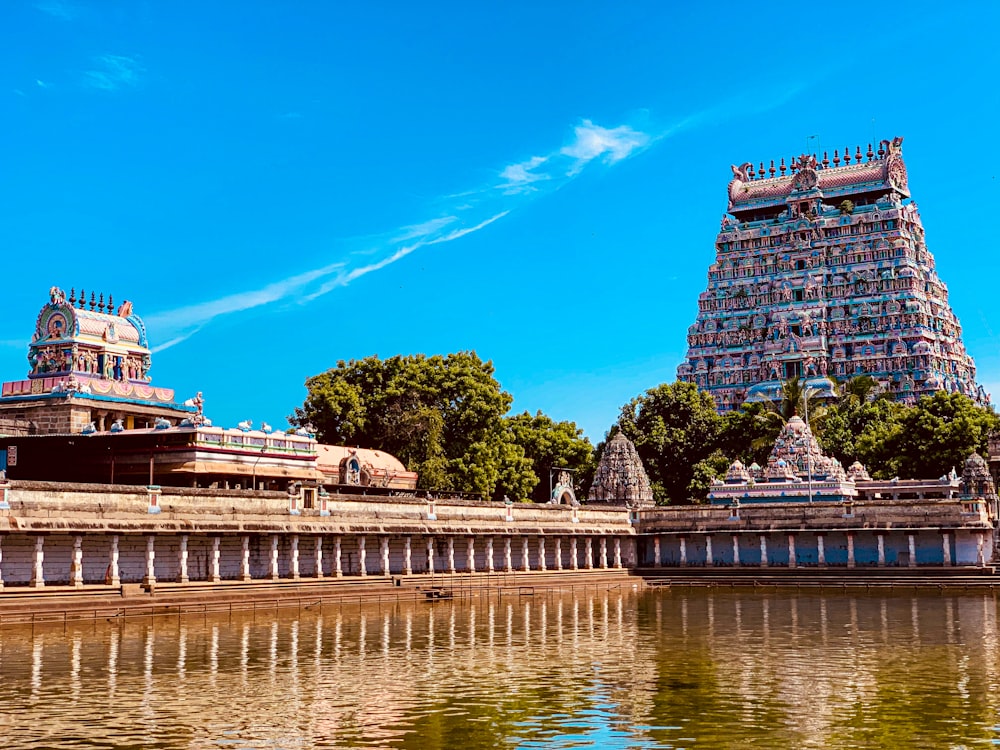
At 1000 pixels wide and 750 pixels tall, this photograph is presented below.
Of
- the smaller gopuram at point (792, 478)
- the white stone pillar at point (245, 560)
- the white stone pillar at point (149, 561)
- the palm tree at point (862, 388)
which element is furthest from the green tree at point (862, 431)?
the white stone pillar at point (149, 561)

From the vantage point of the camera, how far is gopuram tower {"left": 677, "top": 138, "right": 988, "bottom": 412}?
117875 millimetres

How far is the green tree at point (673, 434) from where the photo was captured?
100688mm

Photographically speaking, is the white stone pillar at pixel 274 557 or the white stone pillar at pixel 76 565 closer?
the white stone pillar at pixel 76 565

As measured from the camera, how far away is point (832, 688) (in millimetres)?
27016

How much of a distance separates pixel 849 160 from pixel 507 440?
60.0 m

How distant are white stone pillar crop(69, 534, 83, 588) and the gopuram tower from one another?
265 feet

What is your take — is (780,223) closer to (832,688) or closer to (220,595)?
(220,595)

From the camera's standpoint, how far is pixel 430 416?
83.7m

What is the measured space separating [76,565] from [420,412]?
136ft

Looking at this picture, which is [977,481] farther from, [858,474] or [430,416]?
[430,416]

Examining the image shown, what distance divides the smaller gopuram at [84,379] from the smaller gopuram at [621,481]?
25628 millimetres

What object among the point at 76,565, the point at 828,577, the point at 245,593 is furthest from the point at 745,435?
the point at 76,565

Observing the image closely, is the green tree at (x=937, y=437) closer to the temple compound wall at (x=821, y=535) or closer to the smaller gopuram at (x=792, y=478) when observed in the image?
the smaller gopuram at (x=792, y=478)

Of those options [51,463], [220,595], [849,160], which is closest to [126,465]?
[51,463]
